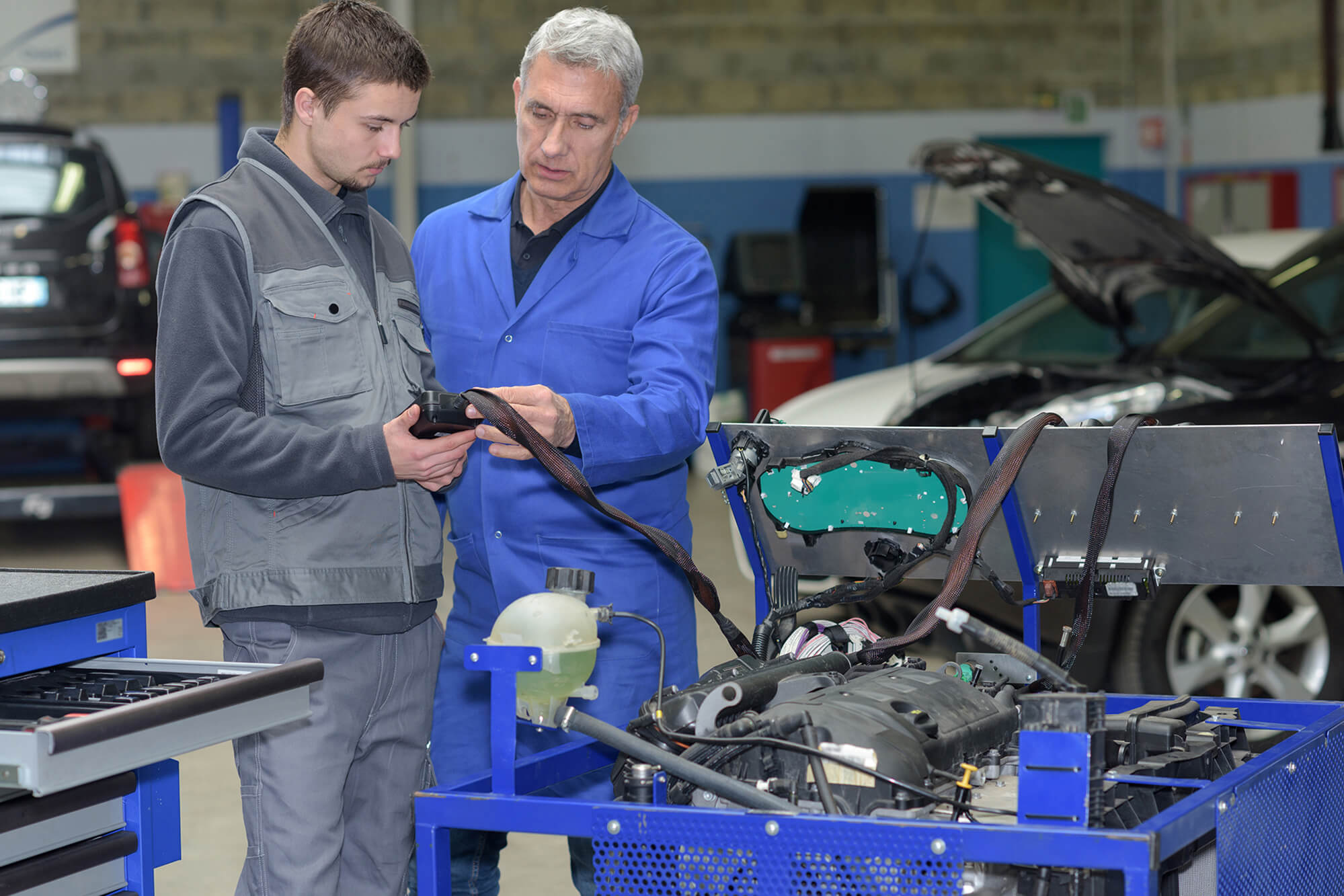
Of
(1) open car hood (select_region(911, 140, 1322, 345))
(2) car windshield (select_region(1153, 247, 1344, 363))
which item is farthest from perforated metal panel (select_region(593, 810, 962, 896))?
(2) car windshield (select_region(1153, 247, 1344, 363))

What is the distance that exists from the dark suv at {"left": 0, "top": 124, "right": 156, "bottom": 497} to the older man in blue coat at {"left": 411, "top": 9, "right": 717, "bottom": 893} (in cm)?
454

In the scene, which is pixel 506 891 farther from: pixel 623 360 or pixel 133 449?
pixel 133 449

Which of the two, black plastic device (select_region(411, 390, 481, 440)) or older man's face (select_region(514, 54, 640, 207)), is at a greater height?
older man's face (select_region(514, 54, 640, 207))

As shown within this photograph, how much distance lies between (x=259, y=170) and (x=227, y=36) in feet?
32.5

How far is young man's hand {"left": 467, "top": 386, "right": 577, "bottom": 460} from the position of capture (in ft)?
6.60

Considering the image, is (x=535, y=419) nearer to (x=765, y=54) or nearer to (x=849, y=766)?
(x=849, y=766)

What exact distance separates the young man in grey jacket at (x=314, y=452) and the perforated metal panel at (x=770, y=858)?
1.70ft

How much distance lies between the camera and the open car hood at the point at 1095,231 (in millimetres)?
4336

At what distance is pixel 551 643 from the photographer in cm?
175

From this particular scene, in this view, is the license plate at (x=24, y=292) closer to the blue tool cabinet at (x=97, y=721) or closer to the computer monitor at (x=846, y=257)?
the blue tool cabinet at (x=97, y=721)

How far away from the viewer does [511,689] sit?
5.76 ft

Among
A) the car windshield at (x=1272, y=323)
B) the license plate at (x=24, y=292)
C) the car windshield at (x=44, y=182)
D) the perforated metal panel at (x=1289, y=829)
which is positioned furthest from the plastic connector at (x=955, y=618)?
the car windshield at (x=44, y=182)

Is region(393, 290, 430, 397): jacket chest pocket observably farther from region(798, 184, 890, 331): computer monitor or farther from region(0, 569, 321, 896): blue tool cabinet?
region(798, 184, 890, 331): computer monitor

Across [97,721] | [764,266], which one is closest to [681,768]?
[97,721]
